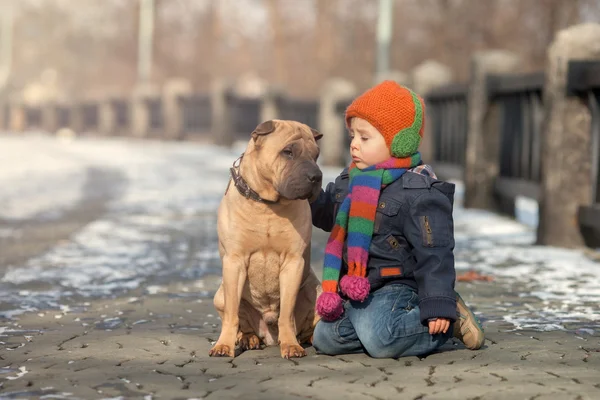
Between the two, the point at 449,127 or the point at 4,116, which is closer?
the point at 449,127

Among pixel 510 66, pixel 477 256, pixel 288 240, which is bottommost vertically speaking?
pixel 477 256

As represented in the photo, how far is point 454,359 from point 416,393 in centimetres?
72

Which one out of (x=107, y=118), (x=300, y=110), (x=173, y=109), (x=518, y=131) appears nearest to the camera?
(x=518, y=131)

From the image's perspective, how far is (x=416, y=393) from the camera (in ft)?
12.6

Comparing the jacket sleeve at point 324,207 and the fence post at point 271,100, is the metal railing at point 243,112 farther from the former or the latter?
the jacket sleeve at point 324,207

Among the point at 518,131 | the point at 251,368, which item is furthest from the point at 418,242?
the point at 518,131

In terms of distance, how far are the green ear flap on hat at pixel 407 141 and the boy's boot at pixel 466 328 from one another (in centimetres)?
69

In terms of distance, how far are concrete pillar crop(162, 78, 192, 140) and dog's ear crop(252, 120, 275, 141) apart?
29320mm

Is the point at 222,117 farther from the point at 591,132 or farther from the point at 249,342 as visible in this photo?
the point at 249,342

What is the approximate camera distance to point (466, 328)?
15.3ft

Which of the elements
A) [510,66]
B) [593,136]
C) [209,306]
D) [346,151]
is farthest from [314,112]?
[209,306]

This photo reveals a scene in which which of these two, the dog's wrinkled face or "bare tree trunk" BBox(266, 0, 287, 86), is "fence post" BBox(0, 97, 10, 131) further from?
the dog's wrinkled face

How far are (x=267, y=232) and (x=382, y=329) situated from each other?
25.7 inches

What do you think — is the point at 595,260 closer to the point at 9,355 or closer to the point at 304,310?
the point at 304,310
